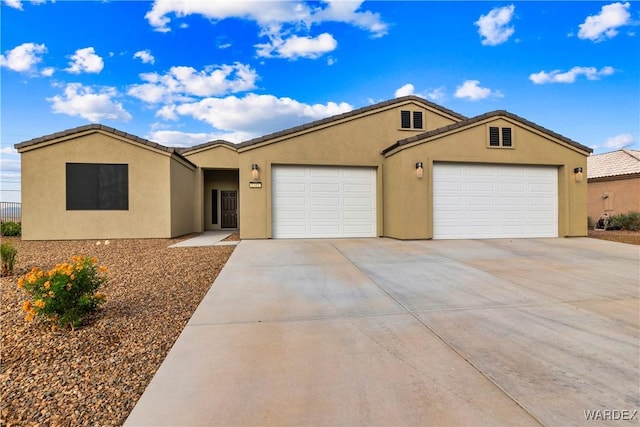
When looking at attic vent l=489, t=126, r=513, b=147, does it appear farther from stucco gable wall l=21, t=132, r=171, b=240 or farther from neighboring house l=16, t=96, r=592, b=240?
stucco gable wall l=21, t=132, r=171, b=240

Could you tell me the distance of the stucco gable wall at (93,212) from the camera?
1027 cm

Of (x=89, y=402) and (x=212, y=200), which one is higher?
(x=212, y=200)

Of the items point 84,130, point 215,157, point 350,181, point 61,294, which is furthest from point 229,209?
point 61,294

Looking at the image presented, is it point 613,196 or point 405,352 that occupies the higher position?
point 613,196

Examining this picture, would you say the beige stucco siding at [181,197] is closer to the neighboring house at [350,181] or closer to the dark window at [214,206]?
the neighboring house at [350,181]

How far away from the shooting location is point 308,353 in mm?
2613

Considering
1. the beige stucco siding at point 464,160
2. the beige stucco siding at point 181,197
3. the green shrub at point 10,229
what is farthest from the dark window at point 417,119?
→ the green shrub at point 10,229

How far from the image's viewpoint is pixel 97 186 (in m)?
10.6

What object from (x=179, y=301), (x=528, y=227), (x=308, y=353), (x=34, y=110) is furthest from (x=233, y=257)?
(x=34, y=110)

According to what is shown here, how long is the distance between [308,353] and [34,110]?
16.1 meters

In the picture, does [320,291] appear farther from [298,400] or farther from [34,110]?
[34,110]

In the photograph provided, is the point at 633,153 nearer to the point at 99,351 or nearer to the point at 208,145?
the point at 208,145

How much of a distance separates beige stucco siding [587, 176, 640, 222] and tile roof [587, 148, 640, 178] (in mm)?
404

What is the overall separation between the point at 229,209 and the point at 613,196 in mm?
19144
